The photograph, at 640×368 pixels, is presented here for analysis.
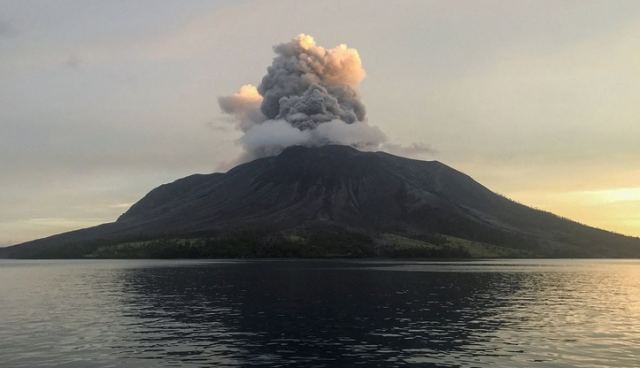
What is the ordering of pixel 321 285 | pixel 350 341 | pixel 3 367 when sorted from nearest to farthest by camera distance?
pixel 3 367 < pixel 350 341 < pixel 321 285

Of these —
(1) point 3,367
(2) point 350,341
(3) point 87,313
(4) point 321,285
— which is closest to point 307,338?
(2) point 350,341

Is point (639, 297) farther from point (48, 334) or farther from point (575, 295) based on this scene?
point (48, 334)

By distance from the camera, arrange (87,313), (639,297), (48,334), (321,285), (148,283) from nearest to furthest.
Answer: (48,334), (87,313), (639,297), (321,285), (148,283)

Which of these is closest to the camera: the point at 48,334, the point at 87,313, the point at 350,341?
the point at 350,341

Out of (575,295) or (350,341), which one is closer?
(350,341)

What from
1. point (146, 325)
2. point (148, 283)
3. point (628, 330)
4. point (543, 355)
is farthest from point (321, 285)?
point (543, 355)

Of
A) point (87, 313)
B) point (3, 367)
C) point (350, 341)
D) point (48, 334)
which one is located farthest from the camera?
point (87, 313)

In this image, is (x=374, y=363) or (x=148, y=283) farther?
(x=148, y=283)

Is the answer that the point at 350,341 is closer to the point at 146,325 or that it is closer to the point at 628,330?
the point at 146,325

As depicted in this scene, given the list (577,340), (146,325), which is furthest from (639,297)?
(146,325)
